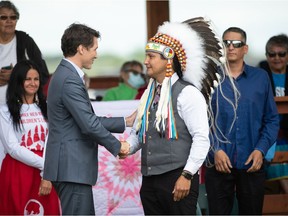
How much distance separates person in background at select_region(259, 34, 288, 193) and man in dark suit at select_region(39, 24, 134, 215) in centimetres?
257

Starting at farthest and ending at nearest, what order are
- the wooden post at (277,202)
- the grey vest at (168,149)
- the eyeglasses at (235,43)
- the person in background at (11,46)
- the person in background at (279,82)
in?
the person in background at (11,46) → the person in background at (279,82) → the wooden post at (277,202) → the eyeglasses at (235,43) → the grey vest at (168,149)

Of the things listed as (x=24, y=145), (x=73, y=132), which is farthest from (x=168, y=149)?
(x=24, y=145)

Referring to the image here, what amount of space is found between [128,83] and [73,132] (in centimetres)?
442

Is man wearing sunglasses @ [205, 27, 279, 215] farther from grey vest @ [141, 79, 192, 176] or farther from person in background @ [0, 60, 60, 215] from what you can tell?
person in background @ [0, 60, 60, 215]

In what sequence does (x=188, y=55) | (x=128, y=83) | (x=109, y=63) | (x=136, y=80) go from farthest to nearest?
1. (x=109, y=63)
2. (x=136, y=80)
3. (x=128, y=83)
4. (x=188, y=55)

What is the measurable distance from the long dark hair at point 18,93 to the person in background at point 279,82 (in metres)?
2.13

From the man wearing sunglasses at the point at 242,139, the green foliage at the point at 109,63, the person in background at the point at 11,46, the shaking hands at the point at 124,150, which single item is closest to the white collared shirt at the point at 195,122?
the shaking hands at the point at 124,150

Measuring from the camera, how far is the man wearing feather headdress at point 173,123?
18.5ft

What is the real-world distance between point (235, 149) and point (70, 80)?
1625 mm

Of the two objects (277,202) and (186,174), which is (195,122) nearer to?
(186,174)

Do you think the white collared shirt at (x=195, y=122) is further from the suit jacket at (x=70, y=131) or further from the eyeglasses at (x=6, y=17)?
the eyeglasses at (x=6, y=17)

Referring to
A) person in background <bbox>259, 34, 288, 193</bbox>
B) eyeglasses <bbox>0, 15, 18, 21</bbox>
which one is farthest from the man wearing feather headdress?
eyeglasses <bbox>0, 15, 18, 21</bbox>

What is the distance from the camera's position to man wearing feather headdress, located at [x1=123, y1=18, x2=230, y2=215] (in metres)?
5.63

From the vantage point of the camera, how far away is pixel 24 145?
6918 millimetres
